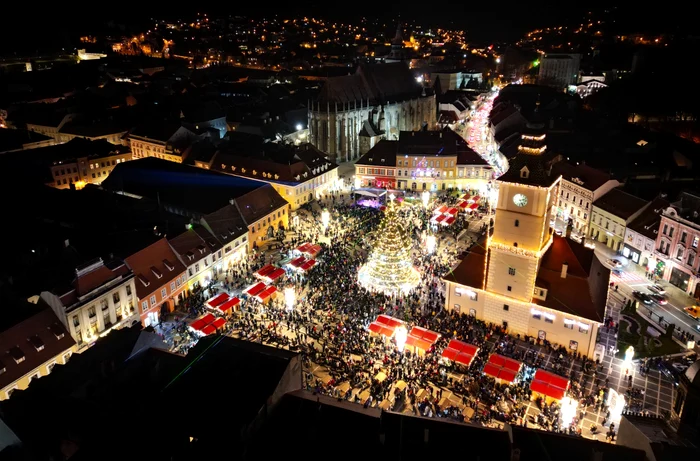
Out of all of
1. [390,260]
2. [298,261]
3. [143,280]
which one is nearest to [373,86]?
[298,261]

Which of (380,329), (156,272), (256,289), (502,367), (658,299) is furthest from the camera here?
(658,299)

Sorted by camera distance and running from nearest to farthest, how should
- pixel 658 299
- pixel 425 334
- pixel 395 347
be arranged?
pixel 425 334 < pixel 395 347 < pixel 658 299

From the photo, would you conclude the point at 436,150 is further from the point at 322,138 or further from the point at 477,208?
the point at 322,138

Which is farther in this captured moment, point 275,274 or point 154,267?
point 275,274

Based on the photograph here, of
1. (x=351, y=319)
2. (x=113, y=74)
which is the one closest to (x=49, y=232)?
(x=351, y=319)

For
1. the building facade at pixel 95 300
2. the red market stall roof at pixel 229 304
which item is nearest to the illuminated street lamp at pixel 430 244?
the red market stall roof at pixel 229 304

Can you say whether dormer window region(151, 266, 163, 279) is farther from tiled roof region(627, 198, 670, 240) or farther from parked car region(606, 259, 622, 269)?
tiled roof region(627, 198, 670, 240)

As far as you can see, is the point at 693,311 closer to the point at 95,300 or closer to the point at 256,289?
the point at 256,289
